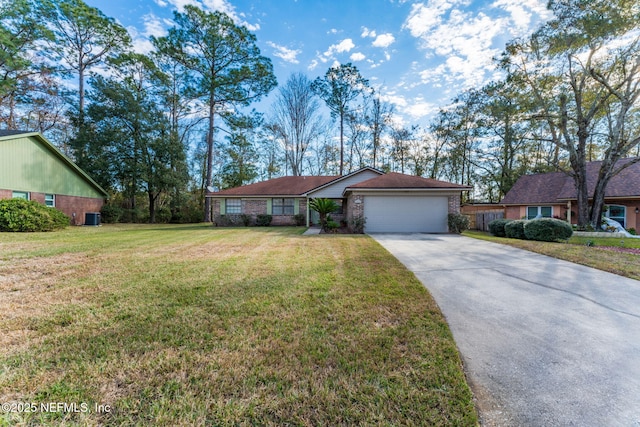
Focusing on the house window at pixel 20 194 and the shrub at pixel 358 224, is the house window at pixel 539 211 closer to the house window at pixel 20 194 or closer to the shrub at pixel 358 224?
the shrub at pixel 358 224

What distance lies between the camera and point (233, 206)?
60.3 ft

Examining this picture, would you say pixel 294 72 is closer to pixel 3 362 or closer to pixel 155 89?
pixel 155 89

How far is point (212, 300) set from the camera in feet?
10.9

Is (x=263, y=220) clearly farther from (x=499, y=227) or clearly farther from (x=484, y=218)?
(x=484, y=218)

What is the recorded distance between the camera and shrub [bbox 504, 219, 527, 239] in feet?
33.8

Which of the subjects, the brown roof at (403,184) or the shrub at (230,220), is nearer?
the brown roof at (403,184)

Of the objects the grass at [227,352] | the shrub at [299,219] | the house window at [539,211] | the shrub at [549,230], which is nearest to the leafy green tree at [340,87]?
the shrub at [299,219]

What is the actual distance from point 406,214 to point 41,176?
830 inches

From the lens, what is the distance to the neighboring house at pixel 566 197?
1421cm

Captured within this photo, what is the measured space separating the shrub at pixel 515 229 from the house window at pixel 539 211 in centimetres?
866

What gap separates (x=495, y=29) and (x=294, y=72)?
16.9 meters

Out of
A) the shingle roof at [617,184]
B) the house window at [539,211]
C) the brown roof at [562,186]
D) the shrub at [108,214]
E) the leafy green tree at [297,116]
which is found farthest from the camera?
the leafy green tree at [297,116]

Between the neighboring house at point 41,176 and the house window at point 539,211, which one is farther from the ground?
the neighboring house at point 41,176

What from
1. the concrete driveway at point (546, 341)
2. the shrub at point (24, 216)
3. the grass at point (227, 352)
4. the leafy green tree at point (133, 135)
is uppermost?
the leafy green tree at point (133, 135)
